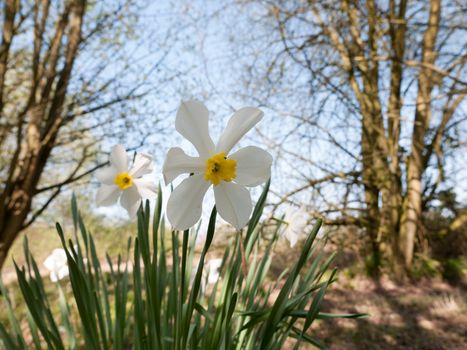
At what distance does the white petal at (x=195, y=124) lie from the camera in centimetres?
51

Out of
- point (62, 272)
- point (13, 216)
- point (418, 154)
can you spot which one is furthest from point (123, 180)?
point (418, 154)

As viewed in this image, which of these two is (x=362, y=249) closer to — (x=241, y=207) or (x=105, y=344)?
(x=105, y=344)

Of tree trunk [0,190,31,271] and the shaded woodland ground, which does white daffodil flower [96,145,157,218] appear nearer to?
the shaded woodland ground

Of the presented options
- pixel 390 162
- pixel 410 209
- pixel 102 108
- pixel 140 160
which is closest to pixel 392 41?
pixel 390 162

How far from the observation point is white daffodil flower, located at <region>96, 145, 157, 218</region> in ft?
2.64

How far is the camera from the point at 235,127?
20.5 inches

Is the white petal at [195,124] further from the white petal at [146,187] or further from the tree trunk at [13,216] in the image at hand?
the tree trunk at [13,216]

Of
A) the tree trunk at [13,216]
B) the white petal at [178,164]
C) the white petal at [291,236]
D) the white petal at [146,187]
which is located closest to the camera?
the white petal at [178,164]

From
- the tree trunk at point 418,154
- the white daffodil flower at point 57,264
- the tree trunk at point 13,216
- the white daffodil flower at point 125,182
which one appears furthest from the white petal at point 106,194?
the tree trunk at point 418,154

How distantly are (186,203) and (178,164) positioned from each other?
48 mm

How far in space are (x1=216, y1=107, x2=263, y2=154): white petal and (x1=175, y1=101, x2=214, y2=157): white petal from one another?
0.06 ft

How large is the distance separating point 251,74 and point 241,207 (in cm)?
337

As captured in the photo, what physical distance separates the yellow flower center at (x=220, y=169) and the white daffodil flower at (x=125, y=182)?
0.29 metres

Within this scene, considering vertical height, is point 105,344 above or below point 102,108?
below
